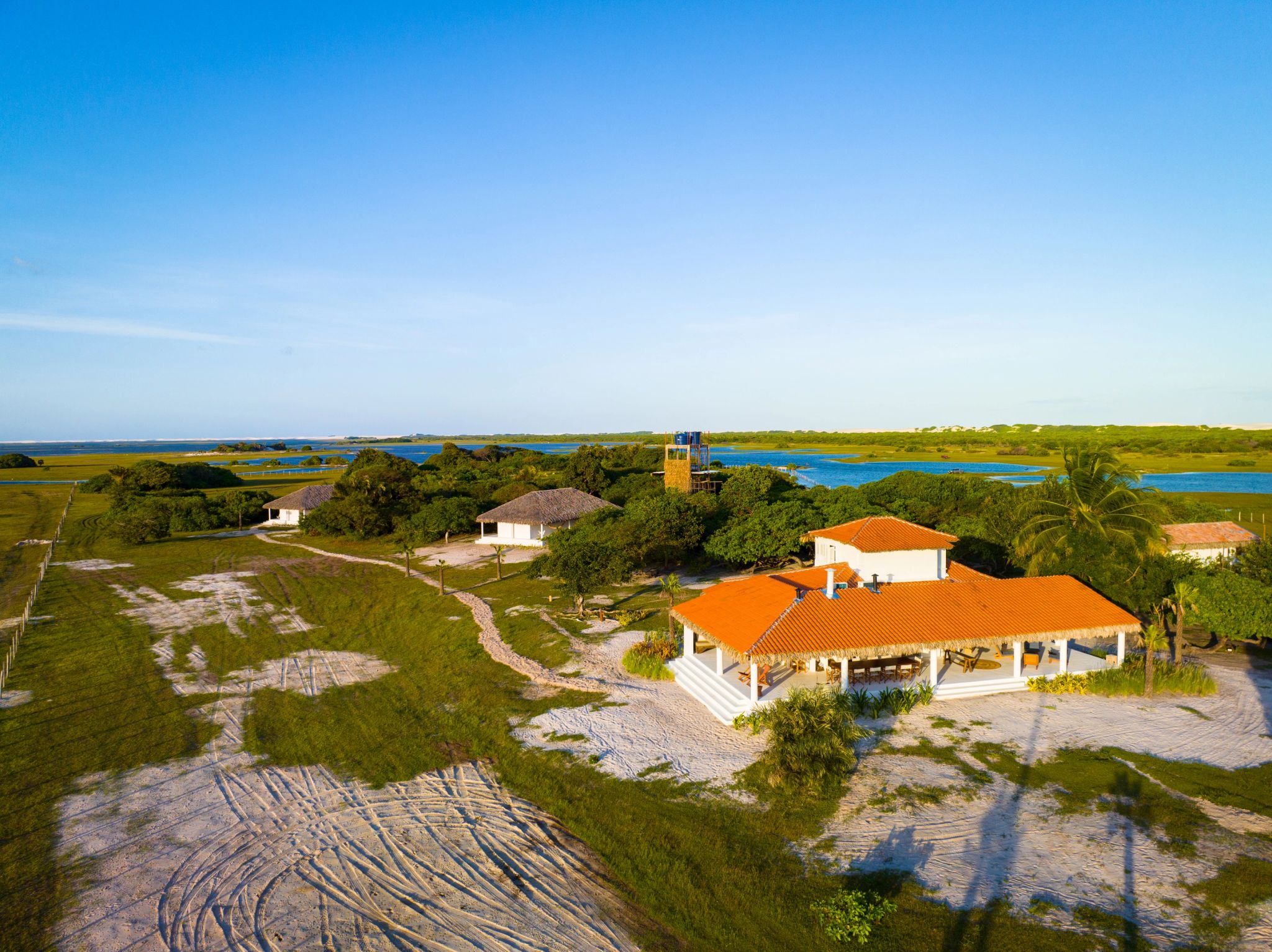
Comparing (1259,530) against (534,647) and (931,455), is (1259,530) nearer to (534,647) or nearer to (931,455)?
(534,647)

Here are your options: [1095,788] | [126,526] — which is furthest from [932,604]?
[126,526]

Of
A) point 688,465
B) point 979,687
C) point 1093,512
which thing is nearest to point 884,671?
point 979,687

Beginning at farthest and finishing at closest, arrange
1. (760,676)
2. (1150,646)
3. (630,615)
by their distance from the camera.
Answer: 1. (630,615)
2. (760,676)
3. (1150,646)

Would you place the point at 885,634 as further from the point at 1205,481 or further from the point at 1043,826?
the point at 1205,481

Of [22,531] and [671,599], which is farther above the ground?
[671,599]

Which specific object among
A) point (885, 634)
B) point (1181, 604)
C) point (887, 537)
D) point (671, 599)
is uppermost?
point (887, 537)

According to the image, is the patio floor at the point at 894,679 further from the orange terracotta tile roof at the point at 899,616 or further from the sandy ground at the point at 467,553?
the sandy ground at the point at 467,553

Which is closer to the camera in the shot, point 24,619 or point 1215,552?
point 24,619

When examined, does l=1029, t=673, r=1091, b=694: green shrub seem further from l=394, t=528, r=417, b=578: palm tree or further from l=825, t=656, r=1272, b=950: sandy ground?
l=394, t=528, r=417, b=578: palm tree
